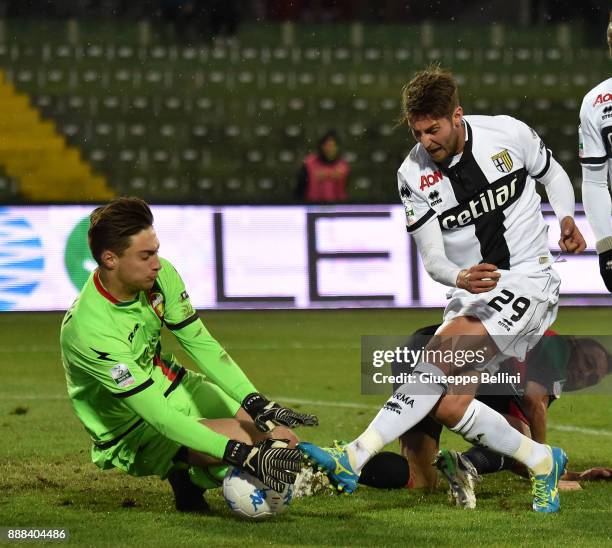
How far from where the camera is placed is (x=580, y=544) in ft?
13.7

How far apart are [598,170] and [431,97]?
1464mm

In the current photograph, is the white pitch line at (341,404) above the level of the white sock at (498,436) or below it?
below

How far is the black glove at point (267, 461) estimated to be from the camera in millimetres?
4195

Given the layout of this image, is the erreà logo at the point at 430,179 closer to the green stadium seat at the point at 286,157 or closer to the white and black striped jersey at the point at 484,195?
the white and black striped jersey at the point at 484,195

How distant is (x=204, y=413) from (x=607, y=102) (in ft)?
7.64

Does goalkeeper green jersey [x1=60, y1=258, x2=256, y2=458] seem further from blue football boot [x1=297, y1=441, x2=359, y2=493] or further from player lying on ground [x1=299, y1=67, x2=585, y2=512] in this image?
player lying on ground [x1=299, y1=67, x2=585, y2=512]

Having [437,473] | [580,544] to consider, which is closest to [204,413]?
[437,473]

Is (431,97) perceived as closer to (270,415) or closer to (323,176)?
(270,415)

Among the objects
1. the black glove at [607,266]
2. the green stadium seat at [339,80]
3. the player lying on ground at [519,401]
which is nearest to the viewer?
the player lying on ground at [519,401]

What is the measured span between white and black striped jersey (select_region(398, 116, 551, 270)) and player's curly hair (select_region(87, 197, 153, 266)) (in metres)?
1.12

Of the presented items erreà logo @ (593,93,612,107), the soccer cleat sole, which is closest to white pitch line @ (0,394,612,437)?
erreà logo @ (593,93,612,107)

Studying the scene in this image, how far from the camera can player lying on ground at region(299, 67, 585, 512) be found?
184 inches

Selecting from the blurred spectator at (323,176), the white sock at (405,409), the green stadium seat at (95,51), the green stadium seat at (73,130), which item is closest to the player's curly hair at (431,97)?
the white sock at (405,409)

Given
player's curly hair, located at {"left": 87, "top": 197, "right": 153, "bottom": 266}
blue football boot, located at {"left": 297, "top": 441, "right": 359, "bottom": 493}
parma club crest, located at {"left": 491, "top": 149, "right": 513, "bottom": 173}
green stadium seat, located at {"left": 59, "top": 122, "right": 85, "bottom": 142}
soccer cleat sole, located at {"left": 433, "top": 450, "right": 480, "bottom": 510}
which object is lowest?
soccer cleat sole, located at {"left": 433, "top": 450, "right": 480, "bottom": 510}
